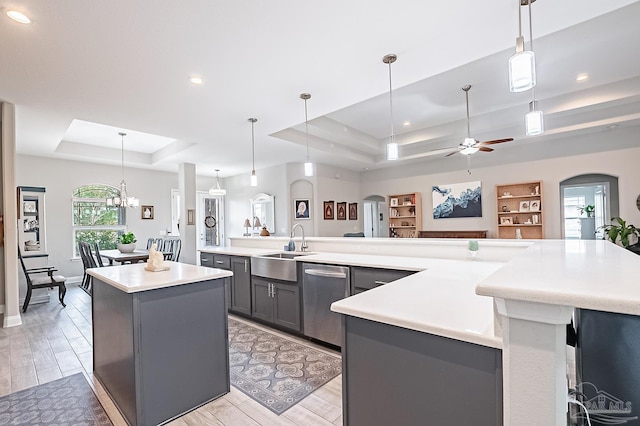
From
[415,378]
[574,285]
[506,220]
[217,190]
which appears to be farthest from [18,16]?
[506,220]

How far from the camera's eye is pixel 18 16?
6.98 ft

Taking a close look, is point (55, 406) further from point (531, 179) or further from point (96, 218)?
point (531, 179)

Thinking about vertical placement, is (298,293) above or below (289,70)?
below

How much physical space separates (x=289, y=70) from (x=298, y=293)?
7.64ft

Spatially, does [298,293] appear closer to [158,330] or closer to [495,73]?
[158,330]

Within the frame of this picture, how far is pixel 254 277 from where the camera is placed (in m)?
3.79

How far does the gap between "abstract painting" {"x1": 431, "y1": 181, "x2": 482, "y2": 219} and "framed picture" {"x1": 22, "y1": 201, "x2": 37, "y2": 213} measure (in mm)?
8351

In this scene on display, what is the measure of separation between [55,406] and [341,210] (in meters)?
6.41

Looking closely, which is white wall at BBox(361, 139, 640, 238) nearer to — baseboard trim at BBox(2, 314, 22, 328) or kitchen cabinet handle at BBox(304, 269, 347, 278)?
→ kitchen cabinet handle at BBox(304, 269, 347, 278)

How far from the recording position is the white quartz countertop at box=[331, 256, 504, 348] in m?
1.03

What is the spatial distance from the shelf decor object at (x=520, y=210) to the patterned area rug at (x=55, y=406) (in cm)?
654

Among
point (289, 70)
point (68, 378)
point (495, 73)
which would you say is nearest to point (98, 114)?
point (289, 70)

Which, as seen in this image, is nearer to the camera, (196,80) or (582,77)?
(196,80)

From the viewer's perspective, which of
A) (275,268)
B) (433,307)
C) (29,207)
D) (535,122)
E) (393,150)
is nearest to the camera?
(433,307)
